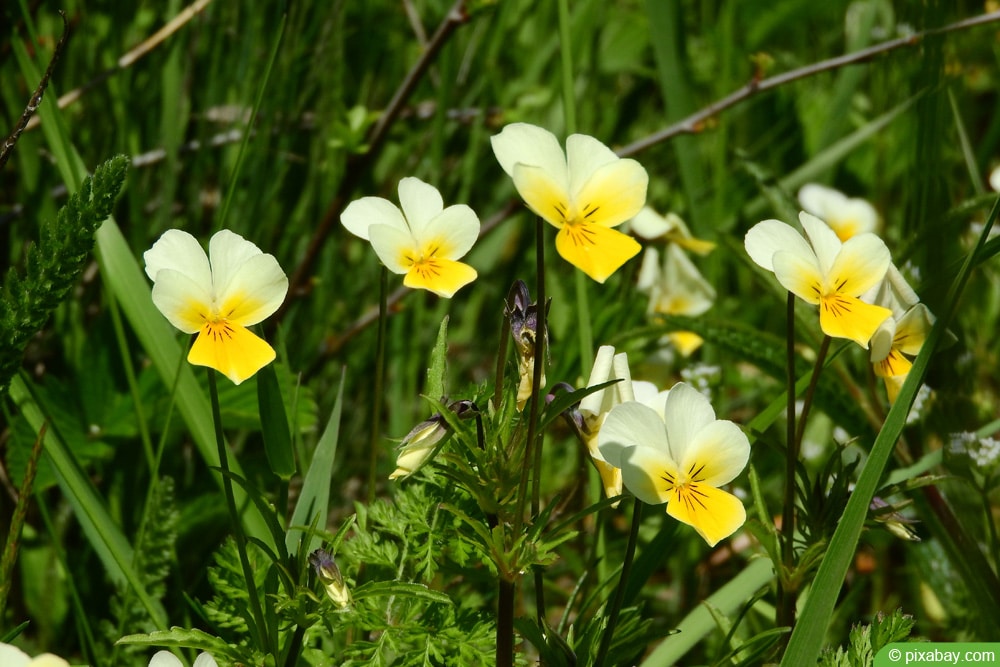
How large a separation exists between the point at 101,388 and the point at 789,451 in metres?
1.02

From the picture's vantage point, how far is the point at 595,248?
2.84ft

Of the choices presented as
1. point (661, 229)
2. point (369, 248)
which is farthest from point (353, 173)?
point (661, 229)

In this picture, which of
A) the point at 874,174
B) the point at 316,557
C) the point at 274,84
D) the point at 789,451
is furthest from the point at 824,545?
the point at 874,174

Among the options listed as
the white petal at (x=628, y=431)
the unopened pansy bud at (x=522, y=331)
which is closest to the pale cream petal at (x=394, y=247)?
the unopened pansy bud at (x=522, y=331)

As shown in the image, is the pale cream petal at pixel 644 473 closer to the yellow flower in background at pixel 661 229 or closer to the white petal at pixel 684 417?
the white petal at pixel 684 417

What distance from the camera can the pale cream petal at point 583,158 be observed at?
0.93m

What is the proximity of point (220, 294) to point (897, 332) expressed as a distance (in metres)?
0.68

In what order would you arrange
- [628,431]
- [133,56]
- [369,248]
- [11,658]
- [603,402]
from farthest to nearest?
[369,248] < [133,56] < [603,402] < [628,431] < [11,658]

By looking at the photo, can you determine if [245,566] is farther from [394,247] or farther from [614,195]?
[614,195]

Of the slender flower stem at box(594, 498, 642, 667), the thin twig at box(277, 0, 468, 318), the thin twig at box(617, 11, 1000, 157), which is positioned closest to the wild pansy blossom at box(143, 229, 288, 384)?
the slender flower stem at box(594, 498, 642, 667)

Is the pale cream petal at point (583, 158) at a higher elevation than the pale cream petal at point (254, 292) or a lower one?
higher

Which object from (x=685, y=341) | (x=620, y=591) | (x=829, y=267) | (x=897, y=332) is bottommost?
(x=685, y=341)

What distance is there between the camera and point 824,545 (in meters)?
1.01

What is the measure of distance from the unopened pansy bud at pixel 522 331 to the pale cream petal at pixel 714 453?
149 mm
